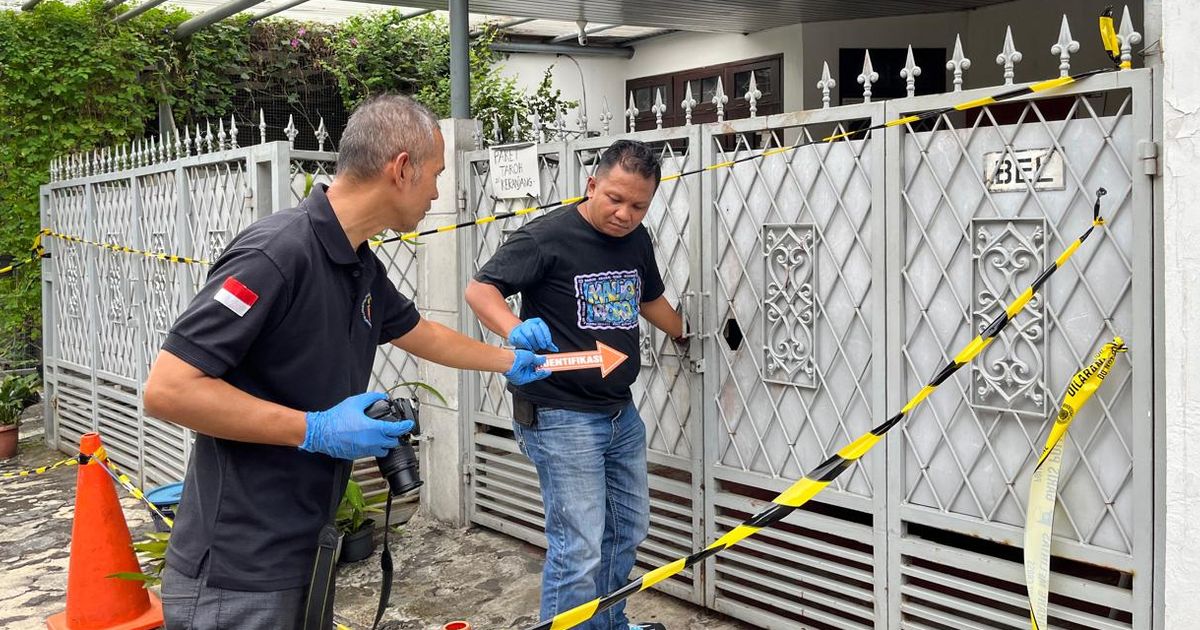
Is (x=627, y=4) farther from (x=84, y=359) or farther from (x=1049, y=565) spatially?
(x=1049, y=565)

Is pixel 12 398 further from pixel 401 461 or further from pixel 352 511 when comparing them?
pixel 401 461

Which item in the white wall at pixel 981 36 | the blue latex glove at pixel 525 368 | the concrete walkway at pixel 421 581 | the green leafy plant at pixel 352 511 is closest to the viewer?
the blue latex glove at pixel 525 368

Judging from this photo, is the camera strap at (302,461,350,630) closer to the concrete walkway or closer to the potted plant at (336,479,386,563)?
the concrete walkway

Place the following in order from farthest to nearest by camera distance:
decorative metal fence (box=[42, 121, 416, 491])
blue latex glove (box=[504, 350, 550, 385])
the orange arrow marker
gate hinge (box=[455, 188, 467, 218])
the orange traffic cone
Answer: decorative metal fence (box=[42, 121, 416, 491]) < gate hinge (box=[455, 188, 467, 218]) < the orange traffic cone < the orange arrow marker < blue latex glove (box=[504, 350, 550, 385])

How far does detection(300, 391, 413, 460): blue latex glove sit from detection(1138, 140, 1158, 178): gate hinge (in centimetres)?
231

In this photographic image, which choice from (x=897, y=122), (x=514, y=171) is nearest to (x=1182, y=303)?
(x=897, y=122)

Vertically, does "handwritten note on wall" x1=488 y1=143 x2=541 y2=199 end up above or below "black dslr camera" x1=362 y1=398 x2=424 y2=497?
above

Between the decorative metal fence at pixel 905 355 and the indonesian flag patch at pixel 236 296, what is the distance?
2411 mm

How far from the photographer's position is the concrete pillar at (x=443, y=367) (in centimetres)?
595

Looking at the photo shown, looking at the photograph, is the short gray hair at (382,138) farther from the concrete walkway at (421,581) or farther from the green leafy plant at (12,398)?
the green leafy plant at (12,398)

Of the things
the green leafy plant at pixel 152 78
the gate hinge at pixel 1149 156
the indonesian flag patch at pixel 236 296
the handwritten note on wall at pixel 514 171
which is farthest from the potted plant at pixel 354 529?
the green leafy plant at pixel 152 78

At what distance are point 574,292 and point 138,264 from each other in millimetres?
4905

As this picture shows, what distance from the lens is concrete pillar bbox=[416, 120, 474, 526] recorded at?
19.5 feet

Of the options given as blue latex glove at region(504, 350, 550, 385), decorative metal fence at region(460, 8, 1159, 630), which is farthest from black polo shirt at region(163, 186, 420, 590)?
decorative metal fence at region(460, 8, 1159, 630)
